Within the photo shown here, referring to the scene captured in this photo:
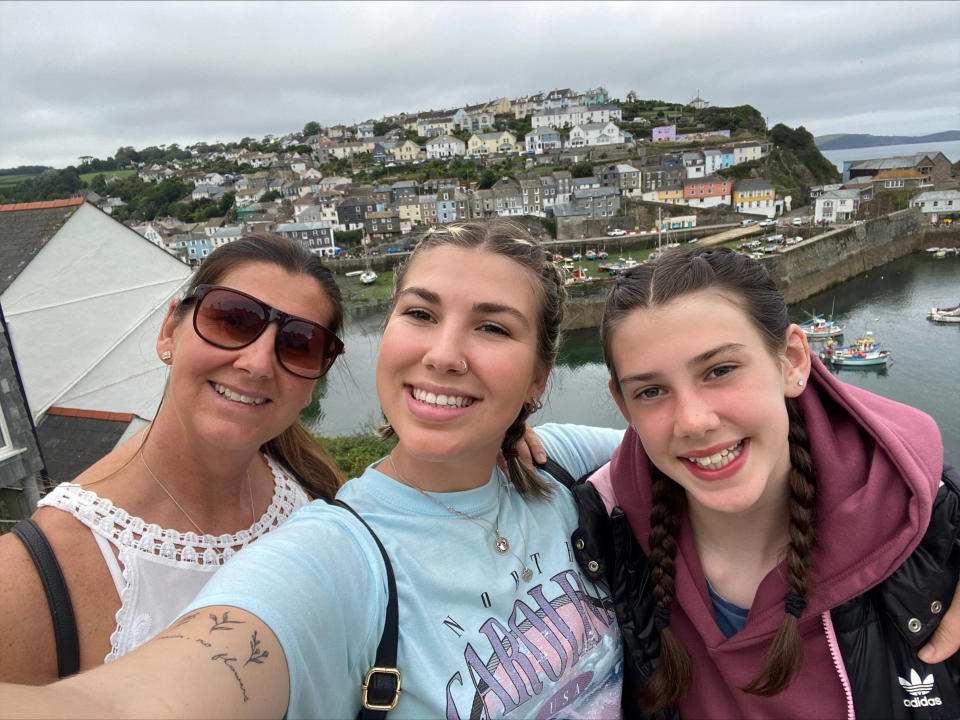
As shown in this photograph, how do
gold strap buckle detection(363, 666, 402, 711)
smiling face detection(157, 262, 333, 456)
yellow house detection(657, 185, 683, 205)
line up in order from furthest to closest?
yellow house detection(657, 185, 683, 205), smiling face detection(157, 262, 333, 456), gold strap buckle detection(363, 666, 402, 711)

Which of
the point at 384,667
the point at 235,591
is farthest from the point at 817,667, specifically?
the point at 235,591

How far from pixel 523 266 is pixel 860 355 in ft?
77.0

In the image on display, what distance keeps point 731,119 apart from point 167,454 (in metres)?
75.2

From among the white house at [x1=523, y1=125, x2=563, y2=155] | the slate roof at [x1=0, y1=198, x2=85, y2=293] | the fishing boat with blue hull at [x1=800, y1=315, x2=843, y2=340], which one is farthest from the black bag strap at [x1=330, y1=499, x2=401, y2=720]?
the white house at [x1=523, y1=125, x2=563, y2=155]

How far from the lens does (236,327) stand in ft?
5.64

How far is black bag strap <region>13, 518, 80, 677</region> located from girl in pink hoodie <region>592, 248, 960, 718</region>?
52.0 inches

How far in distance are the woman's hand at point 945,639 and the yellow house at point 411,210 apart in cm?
4900

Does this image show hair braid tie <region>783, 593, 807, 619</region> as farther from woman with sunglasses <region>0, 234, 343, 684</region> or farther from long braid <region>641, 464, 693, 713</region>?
woman with sunglasses <region>0, 234, 343, 684</region>

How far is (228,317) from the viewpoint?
172 centimetres

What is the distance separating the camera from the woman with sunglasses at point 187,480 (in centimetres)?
138

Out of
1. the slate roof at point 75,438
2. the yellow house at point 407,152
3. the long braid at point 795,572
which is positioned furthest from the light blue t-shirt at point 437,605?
the yellow house at point 407,152

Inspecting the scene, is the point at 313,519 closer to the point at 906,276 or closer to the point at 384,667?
the point at 384,667

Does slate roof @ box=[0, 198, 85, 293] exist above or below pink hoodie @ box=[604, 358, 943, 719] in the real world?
above

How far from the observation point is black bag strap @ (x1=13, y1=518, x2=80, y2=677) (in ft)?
4.44
